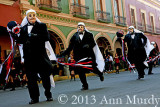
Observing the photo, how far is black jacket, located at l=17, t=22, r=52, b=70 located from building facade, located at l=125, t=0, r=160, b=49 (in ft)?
78.2

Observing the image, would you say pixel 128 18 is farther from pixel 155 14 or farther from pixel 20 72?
pixel 20 72

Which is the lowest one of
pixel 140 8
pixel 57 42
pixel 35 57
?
pixel 35 57

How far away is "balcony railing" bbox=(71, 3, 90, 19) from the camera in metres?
19.5

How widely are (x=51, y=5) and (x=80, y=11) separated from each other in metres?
3.62

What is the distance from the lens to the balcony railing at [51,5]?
16.5m

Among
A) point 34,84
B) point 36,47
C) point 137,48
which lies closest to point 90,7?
point 137,48

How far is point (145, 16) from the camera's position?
32.8 metres

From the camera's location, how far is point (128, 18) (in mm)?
28266

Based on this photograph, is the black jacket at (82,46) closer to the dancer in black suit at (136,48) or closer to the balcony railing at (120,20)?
the dancer in black suit at (136,48)

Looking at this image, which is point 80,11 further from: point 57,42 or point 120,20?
point 120,20

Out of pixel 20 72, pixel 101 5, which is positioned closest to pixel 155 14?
pixel 101 5

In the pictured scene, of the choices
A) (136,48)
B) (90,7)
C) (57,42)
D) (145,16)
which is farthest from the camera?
(145,16)

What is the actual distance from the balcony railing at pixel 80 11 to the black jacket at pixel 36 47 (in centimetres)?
1439

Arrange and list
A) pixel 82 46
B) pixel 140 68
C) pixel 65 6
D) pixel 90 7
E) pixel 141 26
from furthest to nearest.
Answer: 1. pixel 141 26
2. pixel 90 7
3. pixel 65 6
4. pixel 140 68
5. pixel 82 46
